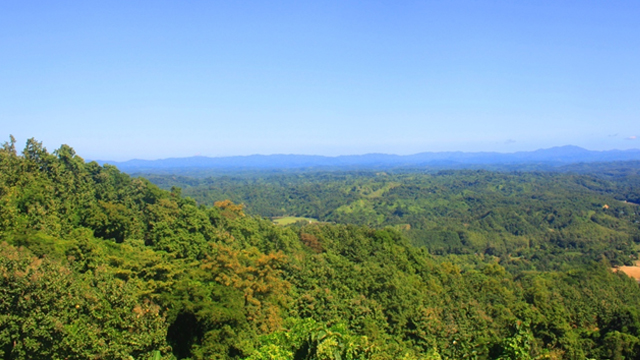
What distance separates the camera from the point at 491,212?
118 meters

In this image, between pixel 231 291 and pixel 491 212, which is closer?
pixel 231 291

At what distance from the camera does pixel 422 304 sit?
28.4m

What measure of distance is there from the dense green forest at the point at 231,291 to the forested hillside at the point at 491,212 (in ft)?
139

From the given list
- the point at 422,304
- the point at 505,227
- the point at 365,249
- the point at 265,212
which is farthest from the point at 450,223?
the point at 422,304

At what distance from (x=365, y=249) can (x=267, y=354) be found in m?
27.7

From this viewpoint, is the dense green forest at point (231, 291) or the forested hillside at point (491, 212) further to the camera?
the forested hillside at point (491, 212)

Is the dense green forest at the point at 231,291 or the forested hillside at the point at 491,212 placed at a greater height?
the dense green forest at the point at 231,291

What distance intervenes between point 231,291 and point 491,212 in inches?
4458

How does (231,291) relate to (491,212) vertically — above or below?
above

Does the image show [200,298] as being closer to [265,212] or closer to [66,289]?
[66,289]

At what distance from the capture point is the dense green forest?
12492mm

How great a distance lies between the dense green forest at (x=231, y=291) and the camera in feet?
41.0

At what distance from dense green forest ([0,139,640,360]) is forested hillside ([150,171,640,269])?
42.4 meters

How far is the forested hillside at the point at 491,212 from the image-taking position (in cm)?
9194
